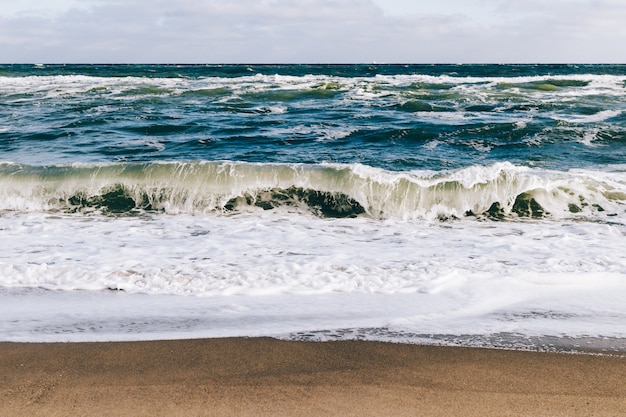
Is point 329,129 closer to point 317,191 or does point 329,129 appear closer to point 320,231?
point 317,191

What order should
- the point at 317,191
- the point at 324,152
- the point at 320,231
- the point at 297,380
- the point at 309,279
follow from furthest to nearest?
1. the point at 324,152
2. the point at 317,191
3. the point at 320,231
4. the point at 309,279
5. the point at 297,380

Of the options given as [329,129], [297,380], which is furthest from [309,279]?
[329,129]

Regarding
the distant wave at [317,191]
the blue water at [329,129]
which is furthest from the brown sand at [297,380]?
the blue water at [329,129]

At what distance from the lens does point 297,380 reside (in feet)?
8.57

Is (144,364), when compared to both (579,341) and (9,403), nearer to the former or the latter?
(9,403)

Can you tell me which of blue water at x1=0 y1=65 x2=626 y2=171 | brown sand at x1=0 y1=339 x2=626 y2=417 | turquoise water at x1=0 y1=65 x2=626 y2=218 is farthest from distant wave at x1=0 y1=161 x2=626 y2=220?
brown sand at x1=0 y1=339 x2=626 y2=417

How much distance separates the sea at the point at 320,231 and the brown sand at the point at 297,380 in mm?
Answer: 194

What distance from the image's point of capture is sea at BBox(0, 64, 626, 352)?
3.36 metres

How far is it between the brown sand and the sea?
0.19m

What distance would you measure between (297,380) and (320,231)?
2996 millimetres

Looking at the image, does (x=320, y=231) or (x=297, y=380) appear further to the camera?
(x=320, y=231)

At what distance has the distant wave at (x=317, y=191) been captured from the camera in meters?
6.40

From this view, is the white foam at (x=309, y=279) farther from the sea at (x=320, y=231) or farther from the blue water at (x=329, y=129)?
the blue water at (x=329, y=129)

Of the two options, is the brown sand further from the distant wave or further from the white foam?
the distant wave
